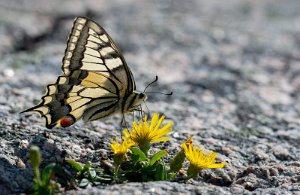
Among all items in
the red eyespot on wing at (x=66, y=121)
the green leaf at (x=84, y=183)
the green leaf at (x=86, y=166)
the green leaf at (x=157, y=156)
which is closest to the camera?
the green leaf at (x=84, y=183)

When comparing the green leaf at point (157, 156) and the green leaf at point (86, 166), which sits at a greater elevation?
the green leaf at point (157, 156)

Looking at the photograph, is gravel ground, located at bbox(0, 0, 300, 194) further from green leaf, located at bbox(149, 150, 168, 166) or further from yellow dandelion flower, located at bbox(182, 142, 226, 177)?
green leaf, located at bbox(149, 150, 168, 166)

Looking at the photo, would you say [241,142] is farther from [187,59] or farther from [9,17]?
[9,17]

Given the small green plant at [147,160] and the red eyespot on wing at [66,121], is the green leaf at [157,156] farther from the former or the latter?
the red eyespot on wing at [66,121]

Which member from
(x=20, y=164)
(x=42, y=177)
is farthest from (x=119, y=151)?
(x=20, y=164)

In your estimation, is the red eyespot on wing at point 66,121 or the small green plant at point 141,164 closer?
the small green plant at point 141,164

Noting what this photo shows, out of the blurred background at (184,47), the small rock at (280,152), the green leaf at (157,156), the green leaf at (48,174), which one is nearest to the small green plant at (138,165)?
the green leaf at (157,156)

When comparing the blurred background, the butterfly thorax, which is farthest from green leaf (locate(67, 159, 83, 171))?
the blurred background
